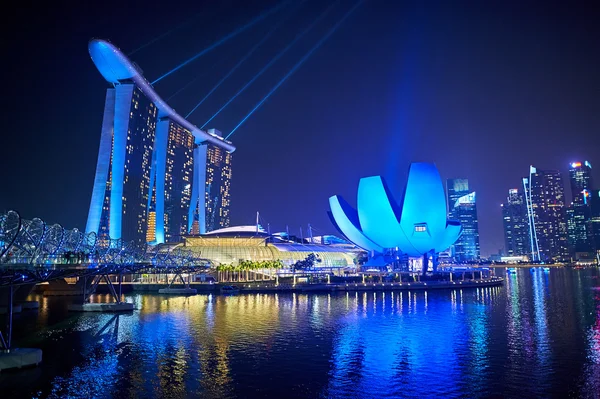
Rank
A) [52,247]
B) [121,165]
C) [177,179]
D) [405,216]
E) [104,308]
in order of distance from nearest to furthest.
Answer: [52,247] → [104,308] → [405,216] → [121,165] → [177,179]

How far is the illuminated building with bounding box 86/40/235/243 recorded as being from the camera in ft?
229

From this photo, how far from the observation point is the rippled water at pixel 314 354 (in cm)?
1409

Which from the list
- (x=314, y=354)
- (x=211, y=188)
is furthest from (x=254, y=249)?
(x=211, y=188)

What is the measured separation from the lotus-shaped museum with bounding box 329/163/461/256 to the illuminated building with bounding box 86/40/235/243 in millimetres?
32612

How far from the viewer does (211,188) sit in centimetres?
13662

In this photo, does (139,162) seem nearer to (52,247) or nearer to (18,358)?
(52,247)

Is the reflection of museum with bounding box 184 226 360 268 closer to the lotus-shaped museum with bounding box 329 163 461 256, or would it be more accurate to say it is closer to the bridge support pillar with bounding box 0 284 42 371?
the lotus-shaped museum with bounding box 329 163 461 256

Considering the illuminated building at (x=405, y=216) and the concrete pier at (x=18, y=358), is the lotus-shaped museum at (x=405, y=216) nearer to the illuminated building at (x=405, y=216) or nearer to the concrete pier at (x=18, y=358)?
the illuminated building at (x=405, y=216)

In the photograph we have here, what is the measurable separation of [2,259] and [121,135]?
5769cm

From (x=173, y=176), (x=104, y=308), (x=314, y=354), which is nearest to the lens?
(x=314, y=354)

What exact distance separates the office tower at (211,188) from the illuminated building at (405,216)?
65.1 meters

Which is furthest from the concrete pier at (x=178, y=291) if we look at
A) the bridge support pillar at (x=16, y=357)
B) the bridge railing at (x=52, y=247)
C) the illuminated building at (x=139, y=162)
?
the bridge support pillar at (x=16, y=357)

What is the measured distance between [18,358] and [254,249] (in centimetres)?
5994

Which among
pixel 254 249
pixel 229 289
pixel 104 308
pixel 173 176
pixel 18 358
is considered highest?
pixel 173 176
